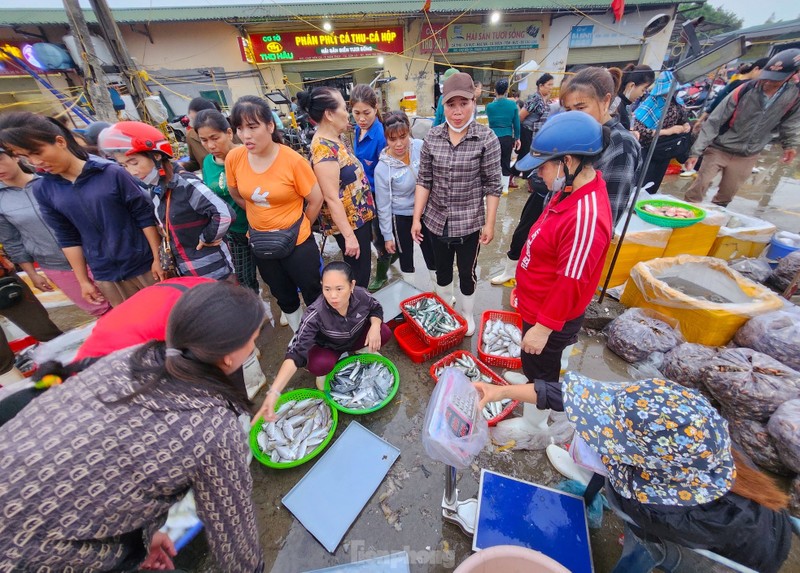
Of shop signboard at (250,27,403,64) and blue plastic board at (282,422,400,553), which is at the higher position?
shop signboard at (250,27,403,64)

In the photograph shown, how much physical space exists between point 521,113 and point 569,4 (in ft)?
49.0

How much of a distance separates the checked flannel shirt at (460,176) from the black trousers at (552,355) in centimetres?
113

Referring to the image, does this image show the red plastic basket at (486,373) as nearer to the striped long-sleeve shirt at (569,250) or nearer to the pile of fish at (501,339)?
the pile of fish at (501,339)

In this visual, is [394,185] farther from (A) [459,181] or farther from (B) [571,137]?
(B) [571,137]

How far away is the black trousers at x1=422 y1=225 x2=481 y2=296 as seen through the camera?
3075 millimetres

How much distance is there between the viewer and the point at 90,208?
2412 millimetres

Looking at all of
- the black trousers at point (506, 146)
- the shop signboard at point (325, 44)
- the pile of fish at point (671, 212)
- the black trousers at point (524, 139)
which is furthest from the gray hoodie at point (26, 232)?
the shop signboard at point (325, 44)

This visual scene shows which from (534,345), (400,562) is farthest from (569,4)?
(400,562)

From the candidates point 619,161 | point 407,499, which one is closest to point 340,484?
point 407,499

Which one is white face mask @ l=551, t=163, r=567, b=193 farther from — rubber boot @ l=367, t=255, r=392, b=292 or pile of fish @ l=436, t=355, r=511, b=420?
rubber boot @ l=367, t=255, r=392, b=292

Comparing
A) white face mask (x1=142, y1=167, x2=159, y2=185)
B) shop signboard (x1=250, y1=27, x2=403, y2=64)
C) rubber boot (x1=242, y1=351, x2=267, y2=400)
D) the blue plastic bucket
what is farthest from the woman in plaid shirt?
shop signboard (x1=250, y1=27, x2=403, y2=64)

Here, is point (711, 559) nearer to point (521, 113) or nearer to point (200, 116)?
point (200, 116)

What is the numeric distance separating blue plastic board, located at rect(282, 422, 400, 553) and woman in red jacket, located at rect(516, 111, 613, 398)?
1.35 meters

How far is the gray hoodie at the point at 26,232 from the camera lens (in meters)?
2.86
